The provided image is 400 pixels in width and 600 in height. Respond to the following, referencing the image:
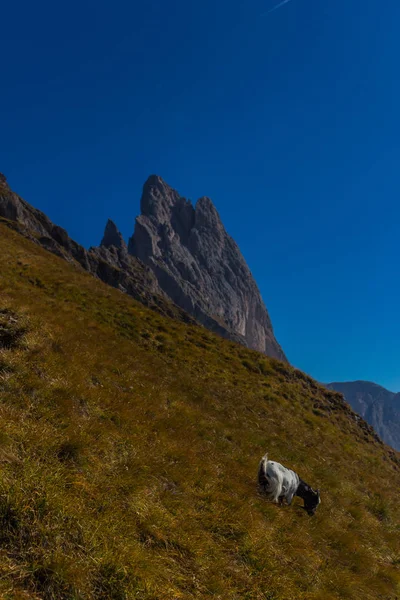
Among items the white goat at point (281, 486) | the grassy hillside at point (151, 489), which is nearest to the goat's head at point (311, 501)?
the white goat at point (281, 486)

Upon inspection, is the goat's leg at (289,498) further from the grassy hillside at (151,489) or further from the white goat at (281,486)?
the grassy hillside at (151,489)

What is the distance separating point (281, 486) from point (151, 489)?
15.5 feet

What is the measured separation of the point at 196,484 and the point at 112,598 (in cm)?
413

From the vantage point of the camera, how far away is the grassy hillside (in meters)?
4.32

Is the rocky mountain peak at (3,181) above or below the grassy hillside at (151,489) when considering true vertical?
above

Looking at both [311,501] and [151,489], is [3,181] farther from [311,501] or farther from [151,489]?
[311,501]

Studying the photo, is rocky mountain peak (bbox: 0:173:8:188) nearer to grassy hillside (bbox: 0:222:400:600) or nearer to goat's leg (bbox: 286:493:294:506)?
grassy hillside (bbox: 0:222:400:600)

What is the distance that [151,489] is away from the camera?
266 inches

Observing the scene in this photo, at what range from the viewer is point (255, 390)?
70.2ft

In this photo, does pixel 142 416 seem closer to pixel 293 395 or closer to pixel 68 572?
pixel 68 572

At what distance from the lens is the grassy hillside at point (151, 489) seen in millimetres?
4324

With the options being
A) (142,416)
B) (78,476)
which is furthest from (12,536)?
(142,416)

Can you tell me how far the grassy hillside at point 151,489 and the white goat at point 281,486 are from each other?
0.42 m

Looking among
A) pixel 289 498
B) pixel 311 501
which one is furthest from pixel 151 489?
pixel 311 501
